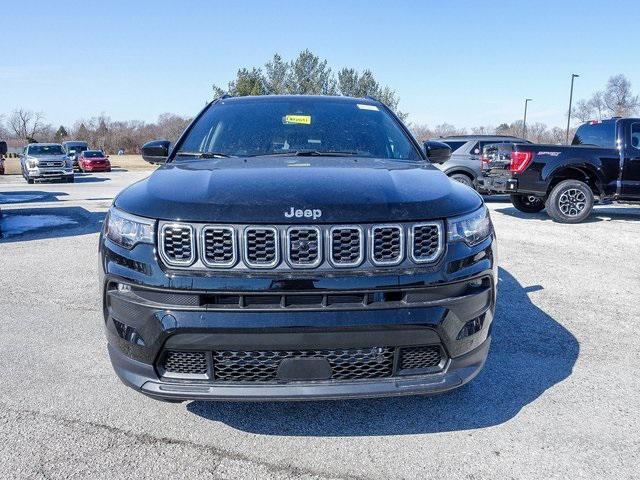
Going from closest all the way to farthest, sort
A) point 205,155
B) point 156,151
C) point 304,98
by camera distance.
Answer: point 205,155 < point 156,151 < point 304,98

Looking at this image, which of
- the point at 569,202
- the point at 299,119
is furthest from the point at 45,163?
the point at 299,119

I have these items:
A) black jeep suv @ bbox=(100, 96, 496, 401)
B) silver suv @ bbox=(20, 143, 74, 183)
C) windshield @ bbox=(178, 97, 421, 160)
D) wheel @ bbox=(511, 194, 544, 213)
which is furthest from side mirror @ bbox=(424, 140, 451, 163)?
silver suv @ bbox=(20, 143, 74, 183)

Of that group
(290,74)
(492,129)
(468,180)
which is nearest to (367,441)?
(468,180)

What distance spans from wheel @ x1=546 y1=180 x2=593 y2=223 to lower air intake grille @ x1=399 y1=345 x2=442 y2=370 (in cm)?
882

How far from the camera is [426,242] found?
2.37 m

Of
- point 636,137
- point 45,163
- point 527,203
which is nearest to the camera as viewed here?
point 636,137

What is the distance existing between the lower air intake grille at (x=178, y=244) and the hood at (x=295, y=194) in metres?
0.05

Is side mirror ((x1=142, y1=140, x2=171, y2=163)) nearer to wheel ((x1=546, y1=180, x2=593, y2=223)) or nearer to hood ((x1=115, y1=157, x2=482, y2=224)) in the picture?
hood ((x1=115, y1=157, x2=482, y2=224))

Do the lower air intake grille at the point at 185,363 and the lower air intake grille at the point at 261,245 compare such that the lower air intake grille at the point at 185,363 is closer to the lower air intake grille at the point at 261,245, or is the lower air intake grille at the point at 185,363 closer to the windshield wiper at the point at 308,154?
the lower air intake grille at the point at 261,245

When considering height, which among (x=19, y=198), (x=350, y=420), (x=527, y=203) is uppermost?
(x=527, y=203)

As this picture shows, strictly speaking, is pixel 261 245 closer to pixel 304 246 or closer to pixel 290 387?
pixel 304 246

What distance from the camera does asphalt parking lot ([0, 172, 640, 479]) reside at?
7.88 ft

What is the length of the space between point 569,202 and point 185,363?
380 inches

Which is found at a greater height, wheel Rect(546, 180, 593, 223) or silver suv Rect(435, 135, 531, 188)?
silver suv Rect(435, 135, 531, 188)
